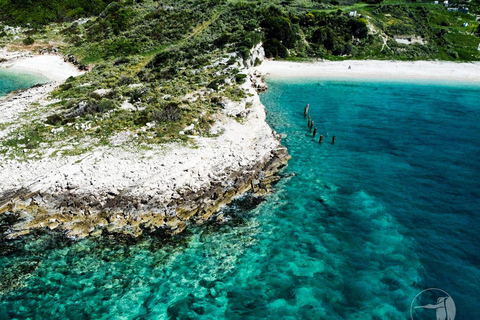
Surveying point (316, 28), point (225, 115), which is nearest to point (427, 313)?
point (225, 115)

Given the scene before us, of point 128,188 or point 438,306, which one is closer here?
point 438,306

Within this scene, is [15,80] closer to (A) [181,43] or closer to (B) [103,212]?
(A) [181,43]

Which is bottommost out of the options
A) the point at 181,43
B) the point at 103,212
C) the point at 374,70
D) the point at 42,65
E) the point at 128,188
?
the point at 103,212

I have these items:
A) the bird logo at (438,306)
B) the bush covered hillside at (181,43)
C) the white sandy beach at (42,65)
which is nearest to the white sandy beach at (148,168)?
the bush covered hillside at (181,43)

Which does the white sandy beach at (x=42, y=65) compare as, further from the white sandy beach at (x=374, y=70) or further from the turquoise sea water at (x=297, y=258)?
the turquoise sea water at (x=297, y=258)

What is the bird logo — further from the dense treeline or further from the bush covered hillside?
the dense treeline

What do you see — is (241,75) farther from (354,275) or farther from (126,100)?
(354,275)

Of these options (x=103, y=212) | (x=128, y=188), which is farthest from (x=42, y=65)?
(x=103, y=212)
